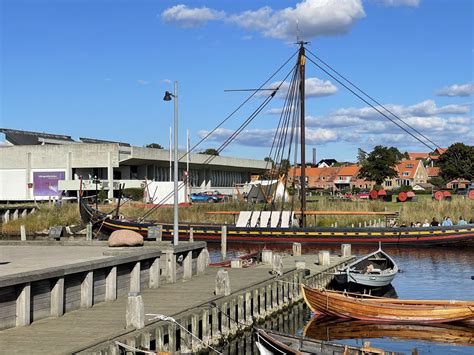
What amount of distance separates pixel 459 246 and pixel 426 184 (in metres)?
123

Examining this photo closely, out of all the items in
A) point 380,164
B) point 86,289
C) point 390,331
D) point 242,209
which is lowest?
point 390,331

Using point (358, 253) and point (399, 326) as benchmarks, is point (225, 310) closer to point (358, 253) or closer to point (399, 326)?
point (399, 326)

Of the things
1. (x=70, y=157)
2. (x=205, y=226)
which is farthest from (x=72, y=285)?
(x=70, y=157)

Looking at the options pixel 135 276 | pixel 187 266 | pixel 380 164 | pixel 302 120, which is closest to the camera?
pixel 135 276

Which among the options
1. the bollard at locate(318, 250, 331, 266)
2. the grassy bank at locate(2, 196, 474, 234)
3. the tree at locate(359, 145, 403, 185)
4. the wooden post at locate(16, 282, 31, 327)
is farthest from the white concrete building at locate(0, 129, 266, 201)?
the wooden post at locate(16, 282, 31, 327)

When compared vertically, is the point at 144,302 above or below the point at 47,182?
below

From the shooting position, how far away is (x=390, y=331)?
25734 millimetres

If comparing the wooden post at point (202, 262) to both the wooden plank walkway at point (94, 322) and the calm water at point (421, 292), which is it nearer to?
the wooden plank walkway at point (94, 322)

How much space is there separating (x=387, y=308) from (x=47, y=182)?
78.7 meters

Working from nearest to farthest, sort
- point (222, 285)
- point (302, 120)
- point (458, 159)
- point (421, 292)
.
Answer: point (222, 285) → point (421, 292) → point (302, 120) → point (458, 159)

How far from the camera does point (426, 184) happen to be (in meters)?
176

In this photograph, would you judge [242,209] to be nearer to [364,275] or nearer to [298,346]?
[364,275]

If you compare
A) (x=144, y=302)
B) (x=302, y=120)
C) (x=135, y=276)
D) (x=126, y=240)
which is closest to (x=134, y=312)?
(x=144, y=302)

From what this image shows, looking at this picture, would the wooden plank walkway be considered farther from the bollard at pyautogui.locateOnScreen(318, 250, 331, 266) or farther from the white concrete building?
the white concrete building
